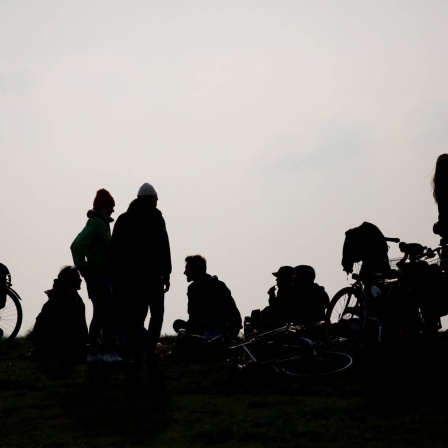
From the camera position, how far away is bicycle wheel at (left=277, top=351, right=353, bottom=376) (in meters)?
14.3

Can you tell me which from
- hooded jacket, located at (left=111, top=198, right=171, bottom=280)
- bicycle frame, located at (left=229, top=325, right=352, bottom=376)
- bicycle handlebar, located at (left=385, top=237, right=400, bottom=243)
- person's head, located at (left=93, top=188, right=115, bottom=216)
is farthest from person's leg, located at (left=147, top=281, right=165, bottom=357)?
→ bicycle handlebar, located at (left=385, top=237, right=400, bottom=243)

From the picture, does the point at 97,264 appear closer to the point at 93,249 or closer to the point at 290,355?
the point at 93,249

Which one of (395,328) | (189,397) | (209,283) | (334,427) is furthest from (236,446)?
(209,283)

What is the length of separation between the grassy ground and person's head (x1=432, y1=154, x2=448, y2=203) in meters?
1.80

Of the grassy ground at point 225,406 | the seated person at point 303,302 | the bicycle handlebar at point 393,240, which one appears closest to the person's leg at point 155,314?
the grassy ground at point 225,406

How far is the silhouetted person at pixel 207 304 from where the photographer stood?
17125mm

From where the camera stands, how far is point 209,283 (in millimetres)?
17328

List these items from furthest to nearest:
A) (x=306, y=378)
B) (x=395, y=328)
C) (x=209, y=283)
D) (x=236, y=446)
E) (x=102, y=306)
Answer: (x=209, y=283) → (x=102, y=306) → (x=395, y=328) → (x=306, y=378) → (x=236, y=446)

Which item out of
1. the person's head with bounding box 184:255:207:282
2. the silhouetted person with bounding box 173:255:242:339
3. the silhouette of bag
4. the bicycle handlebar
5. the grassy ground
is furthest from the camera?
the silhouette of bag

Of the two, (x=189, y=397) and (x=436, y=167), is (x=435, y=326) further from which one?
(x=189, y=397)

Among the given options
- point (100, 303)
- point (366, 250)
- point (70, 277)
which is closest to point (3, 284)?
point (70, 277)

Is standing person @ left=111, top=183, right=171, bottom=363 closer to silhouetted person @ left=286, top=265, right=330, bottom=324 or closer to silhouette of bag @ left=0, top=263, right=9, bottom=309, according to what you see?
silhouetted person @ left=286, top=265, right=330, bottom=324

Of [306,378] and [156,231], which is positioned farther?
→ [156,231]

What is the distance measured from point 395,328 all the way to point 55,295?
195 inches
